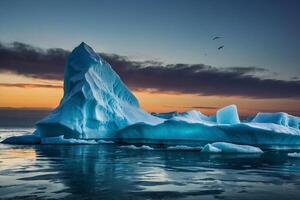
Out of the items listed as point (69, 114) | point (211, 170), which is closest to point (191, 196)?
point (211, 170)

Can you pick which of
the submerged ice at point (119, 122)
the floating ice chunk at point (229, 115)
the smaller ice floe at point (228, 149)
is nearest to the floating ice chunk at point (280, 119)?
the submerged ice at point (119, 122)

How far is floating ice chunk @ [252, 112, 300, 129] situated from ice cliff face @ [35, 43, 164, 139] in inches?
415

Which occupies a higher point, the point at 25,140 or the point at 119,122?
the point at 119,122

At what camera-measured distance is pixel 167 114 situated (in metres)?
Answer: 50.9

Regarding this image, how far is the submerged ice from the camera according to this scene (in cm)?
3073

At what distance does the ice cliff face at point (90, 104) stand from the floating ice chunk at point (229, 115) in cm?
749

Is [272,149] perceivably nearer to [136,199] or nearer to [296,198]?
[296,198]

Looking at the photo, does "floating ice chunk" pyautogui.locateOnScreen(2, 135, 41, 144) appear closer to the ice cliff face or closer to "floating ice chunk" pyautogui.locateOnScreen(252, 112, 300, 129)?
the ice cliff face

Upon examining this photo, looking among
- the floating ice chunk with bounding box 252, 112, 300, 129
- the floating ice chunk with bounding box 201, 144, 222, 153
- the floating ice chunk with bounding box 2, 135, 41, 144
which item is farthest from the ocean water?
the floating ice chunk with bounding box 2, 135, 41, 144

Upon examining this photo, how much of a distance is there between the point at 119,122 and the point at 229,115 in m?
11.1

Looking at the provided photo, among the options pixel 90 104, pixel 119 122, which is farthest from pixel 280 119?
pixel 90 104

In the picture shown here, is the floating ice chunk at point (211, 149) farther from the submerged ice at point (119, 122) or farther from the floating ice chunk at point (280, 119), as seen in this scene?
the floating ice chunk at point (280, 119)

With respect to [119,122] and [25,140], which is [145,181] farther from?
[25,140]

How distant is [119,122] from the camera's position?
38.9m
